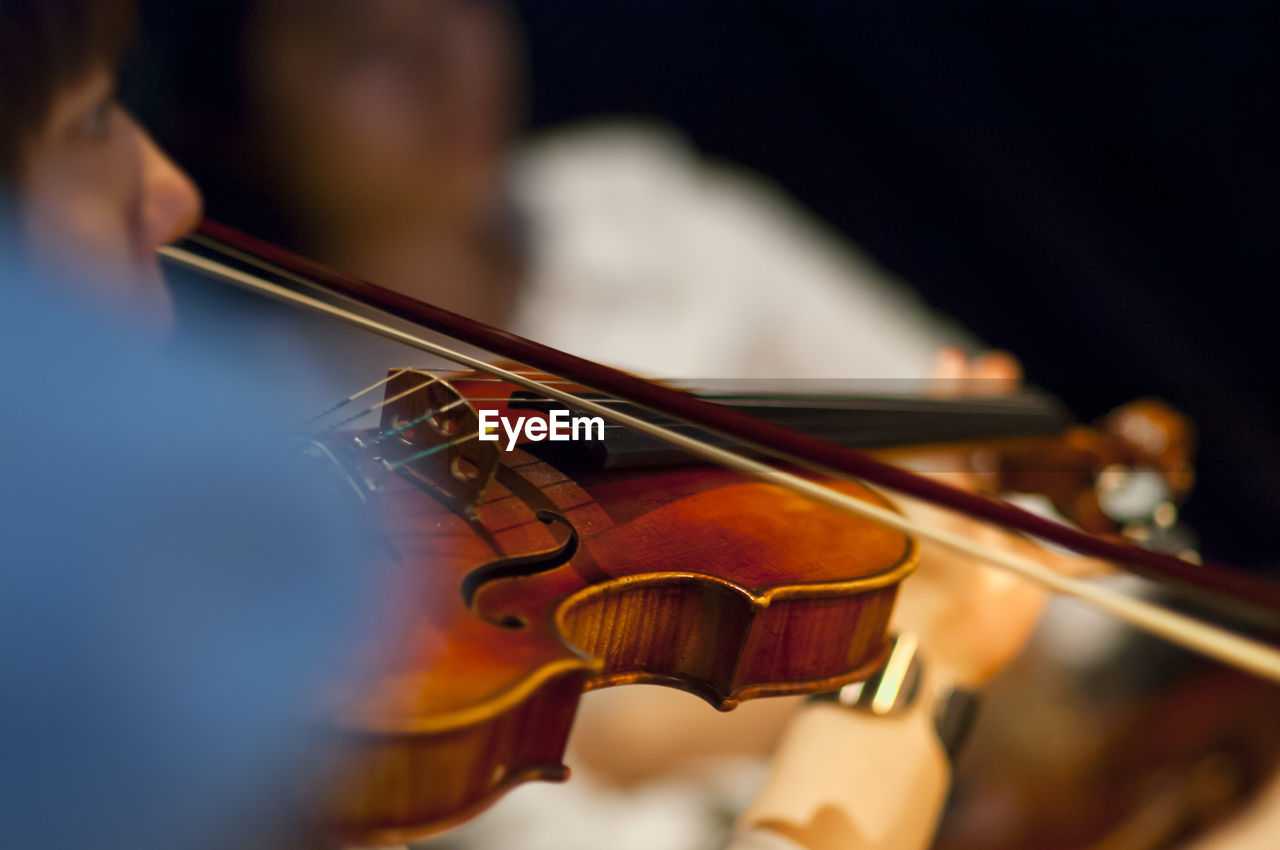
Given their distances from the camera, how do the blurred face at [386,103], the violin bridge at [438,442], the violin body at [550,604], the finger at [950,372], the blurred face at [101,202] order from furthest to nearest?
the blurred face at [386,103] < the finger at [950,372] < the blurred face at [101,202] < the violin bridge at [438,442] < the violin body at [550,604]

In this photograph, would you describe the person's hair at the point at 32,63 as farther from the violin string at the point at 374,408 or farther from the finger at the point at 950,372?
the finger at the point at 950,372

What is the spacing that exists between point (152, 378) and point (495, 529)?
0.84 ft

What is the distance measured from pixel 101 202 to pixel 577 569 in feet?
1.35

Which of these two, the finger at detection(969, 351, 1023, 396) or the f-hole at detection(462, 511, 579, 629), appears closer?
the f-hole at detection(462, 511, 579, 629)

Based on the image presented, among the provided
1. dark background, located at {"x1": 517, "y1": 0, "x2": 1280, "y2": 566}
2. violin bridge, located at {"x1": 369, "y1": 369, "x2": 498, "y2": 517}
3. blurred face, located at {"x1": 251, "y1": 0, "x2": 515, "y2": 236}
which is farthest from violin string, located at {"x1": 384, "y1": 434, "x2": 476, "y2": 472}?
dark background, located at {"x1": 517, "y1": 0, "x2": 1280, "y2": 566}

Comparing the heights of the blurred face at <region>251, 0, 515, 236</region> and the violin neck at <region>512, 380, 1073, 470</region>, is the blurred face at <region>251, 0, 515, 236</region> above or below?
above

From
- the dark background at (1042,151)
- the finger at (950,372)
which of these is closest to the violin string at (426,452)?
the finger at (950,372)

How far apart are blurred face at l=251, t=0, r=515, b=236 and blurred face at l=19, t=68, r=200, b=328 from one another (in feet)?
1.86

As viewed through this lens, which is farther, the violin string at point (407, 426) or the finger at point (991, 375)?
the finger at point (991, 375)

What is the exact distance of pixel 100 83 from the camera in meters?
0.52

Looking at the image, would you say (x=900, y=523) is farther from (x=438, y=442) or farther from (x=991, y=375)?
(x=991, y=375)

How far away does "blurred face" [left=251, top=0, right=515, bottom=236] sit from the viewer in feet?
3.51

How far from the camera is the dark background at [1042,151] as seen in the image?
3.60 ft

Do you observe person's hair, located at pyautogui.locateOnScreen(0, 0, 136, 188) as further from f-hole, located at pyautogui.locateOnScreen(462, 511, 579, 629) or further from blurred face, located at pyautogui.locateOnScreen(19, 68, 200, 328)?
f-hole, located at pyautogui.locateOnScreen(462, 511, 579, 629)
